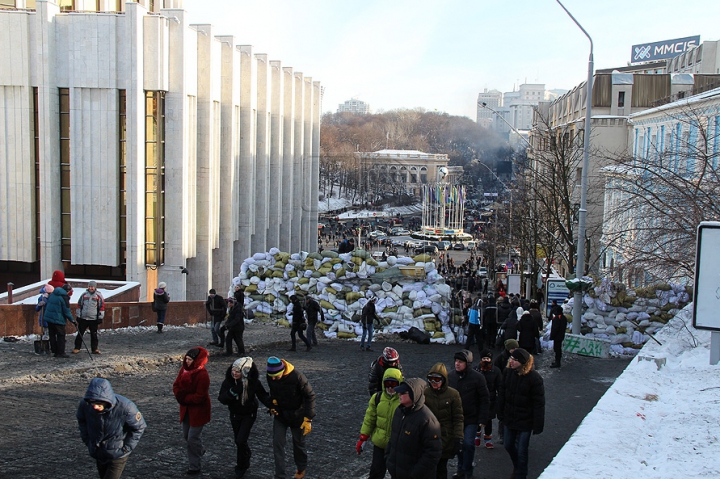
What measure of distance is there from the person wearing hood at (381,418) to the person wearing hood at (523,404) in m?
1.46

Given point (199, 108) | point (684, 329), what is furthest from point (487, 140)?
point (684, 329)

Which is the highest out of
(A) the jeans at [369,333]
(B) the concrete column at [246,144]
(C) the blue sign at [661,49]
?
(C) the blue sign at [661,49]

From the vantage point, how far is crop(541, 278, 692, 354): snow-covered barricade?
1573 centimetres

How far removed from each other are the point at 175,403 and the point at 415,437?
5186mm

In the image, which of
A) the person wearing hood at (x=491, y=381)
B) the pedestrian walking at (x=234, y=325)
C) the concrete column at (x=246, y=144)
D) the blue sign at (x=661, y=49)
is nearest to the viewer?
the person wearing hood at (x=491, y=381)

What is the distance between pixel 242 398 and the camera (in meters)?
7.23

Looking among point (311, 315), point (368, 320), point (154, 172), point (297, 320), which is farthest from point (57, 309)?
point (154, 172)

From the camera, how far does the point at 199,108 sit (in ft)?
105

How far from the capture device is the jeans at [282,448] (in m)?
7.05

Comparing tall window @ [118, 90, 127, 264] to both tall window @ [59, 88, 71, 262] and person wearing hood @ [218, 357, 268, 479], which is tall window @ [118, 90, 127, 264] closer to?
tall window @ [59, 88, 71, 262]

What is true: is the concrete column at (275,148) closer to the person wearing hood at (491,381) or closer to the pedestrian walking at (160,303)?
the pedestrian walking at (160,303)

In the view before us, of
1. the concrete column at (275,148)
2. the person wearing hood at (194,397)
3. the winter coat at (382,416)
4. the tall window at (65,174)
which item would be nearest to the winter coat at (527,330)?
the winter coat at (382,416)

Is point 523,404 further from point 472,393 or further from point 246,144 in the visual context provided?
point 246,144

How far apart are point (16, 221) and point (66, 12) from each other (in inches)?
327
